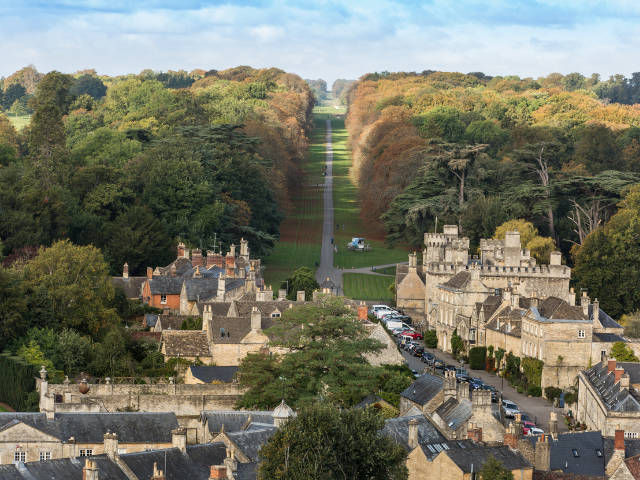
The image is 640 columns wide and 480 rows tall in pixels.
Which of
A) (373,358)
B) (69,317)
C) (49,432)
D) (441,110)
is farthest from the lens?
(441,110)

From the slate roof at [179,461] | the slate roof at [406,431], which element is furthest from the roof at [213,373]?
the slate roof at [179,461]

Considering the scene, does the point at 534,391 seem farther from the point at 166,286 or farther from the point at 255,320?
the point at 166,286

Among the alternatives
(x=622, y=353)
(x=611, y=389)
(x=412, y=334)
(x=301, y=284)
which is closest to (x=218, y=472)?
(x=611, y=389)

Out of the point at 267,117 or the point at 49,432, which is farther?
the point at 267,117

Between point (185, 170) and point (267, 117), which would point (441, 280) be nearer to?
point (185, 170)

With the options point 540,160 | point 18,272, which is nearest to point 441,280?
point 18,272

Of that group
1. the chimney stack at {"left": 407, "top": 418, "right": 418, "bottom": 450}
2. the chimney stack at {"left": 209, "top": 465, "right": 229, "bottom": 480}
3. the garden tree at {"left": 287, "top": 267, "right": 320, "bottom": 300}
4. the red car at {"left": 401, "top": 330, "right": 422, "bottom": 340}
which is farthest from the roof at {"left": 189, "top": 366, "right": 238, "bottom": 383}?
the garden tree at {"left": 287, "top": 267, "right": 320, "bottom": 300}

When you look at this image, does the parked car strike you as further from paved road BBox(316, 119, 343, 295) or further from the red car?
paved road BBox(316, 119, 343, 295)
